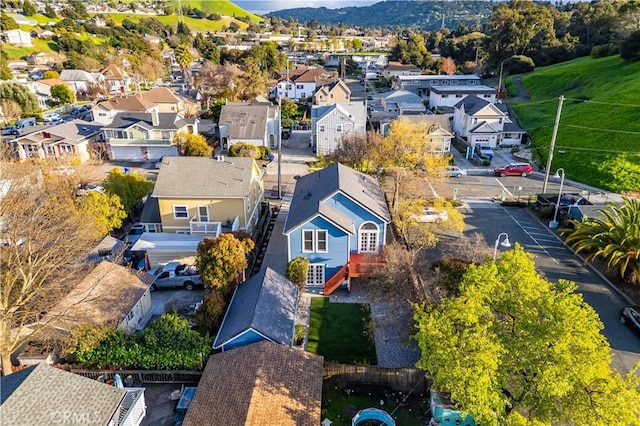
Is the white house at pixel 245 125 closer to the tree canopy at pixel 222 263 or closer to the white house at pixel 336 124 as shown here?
the white house at pixel 336 124

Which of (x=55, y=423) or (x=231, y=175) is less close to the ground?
(x=231, y=175)

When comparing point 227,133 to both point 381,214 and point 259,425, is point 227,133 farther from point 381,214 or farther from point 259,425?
point 259,425

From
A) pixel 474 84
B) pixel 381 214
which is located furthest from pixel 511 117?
pixel 381 214

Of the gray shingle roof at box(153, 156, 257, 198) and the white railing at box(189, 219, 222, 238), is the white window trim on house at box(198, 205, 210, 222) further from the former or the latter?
the gray shingle roof at box(153, 156, 257, 198)

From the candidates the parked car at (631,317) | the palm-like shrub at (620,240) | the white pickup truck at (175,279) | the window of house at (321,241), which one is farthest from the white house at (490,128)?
the white pickup truck at (175,279)

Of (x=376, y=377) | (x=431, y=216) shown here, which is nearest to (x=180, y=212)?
(x=376, y=377)
